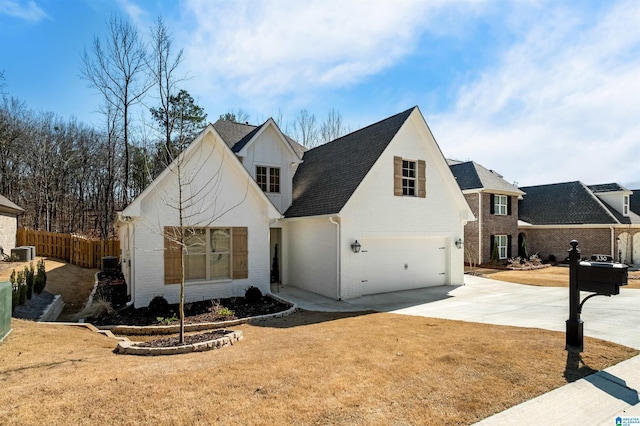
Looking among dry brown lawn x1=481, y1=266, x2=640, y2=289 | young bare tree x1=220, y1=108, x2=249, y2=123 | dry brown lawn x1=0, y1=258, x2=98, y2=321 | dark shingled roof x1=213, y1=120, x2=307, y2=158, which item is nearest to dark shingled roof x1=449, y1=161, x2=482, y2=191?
dry brown lawn x1=481, y1=266, x2=640, y2=289

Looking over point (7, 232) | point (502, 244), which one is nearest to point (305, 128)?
point (502, 244)

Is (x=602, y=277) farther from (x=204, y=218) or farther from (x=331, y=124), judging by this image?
Answer: (x=331, y=124)

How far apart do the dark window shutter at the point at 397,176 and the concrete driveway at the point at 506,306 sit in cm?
415

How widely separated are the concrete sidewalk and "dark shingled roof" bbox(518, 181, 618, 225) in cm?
1311

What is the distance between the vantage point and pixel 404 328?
8.26 m

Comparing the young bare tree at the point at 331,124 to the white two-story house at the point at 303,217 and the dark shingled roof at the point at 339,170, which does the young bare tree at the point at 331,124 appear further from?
the dark shingled roof at the point at 339,170

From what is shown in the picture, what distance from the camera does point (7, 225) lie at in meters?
20.5

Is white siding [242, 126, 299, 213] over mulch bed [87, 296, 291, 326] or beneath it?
over

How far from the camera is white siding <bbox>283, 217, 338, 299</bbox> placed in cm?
1295

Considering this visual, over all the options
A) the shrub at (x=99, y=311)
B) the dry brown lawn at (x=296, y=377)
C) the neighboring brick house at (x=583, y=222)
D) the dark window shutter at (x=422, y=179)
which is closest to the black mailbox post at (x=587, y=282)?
the dry brown lawn at (x=296, y=377)

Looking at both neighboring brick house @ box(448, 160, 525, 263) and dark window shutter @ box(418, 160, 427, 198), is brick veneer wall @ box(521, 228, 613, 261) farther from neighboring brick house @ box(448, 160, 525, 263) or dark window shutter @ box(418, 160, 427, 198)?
dark window shutter @ box(418, 160, 427, 198)

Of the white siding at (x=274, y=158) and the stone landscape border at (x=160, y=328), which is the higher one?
the white siding at (x=274, y=158)

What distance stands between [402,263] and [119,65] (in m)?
23.3

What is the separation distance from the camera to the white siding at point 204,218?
35.2ft
